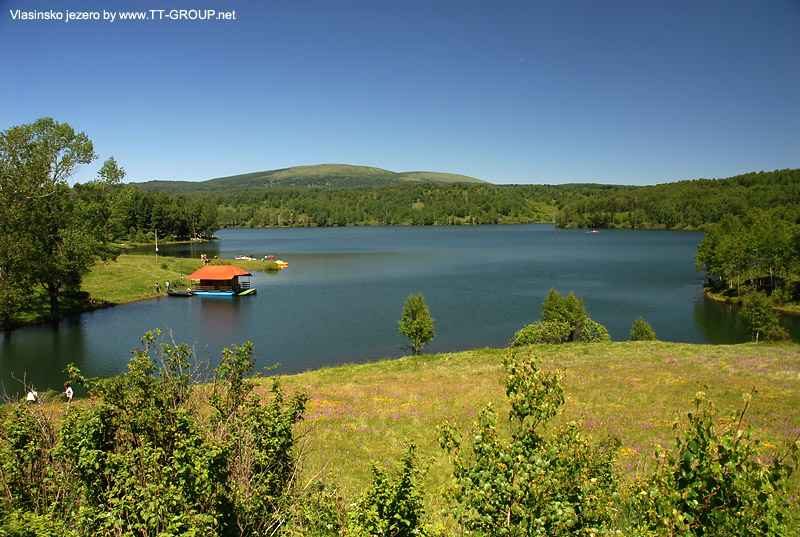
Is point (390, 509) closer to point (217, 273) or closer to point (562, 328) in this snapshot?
point (562, 328)

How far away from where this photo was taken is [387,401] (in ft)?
50.0

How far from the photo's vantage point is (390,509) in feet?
16.7

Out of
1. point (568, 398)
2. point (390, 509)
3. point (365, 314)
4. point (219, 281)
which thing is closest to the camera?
point (390, 509)

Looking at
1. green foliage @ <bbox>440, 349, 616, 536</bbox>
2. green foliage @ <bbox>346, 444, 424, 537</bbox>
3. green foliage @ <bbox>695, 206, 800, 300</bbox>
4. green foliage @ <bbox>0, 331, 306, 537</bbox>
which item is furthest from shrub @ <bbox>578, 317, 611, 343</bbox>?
green foliage @ <bbox>695, 206, 800, 300</bbox>

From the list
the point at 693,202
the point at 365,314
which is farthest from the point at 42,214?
the point at 693,202

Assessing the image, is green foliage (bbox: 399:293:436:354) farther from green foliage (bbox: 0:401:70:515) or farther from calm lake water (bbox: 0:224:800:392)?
green foliage (bbox: 0:401:70:515)

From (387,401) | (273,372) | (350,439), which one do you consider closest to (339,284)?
(273,372)

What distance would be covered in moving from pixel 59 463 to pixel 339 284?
54805mm

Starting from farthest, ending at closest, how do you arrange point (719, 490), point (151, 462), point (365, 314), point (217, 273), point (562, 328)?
1. point (217, 273)
2. point (365, 314)
3. point (562, 328)
4. point (151, 462)
5. point (719, 490)

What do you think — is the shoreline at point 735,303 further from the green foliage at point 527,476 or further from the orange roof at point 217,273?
the green foliage at point 527,476

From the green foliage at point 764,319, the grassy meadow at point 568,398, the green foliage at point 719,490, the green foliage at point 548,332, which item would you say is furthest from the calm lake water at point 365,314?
the green foliage at point 719,490

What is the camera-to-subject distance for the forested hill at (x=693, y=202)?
476ft

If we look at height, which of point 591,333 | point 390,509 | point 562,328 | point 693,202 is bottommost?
point 591,333

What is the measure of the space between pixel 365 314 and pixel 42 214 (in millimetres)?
27080
